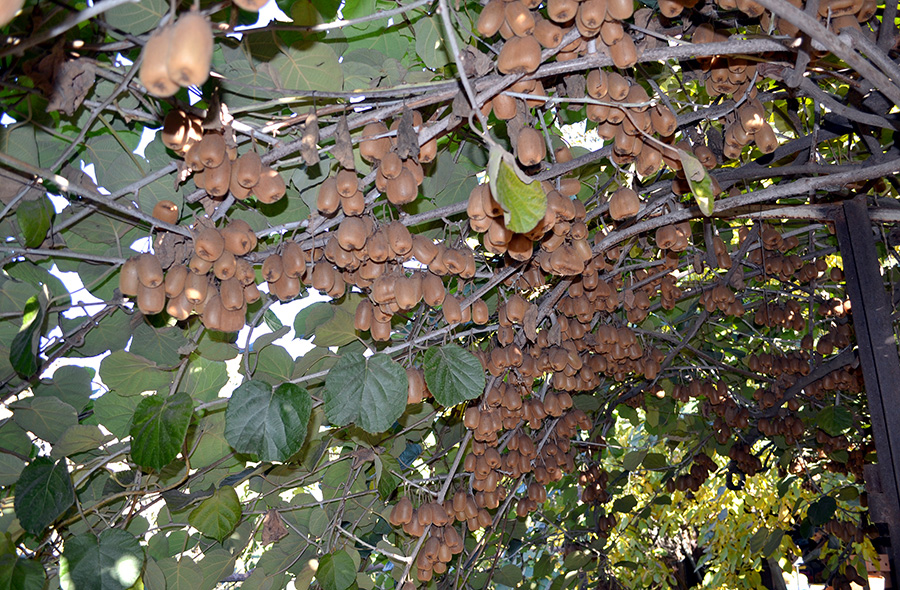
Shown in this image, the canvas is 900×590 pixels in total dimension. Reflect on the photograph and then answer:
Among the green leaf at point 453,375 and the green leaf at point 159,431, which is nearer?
the green leaf at point 159,431

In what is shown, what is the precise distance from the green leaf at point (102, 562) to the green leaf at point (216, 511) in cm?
27

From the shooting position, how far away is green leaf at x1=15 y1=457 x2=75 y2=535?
6.46 ft

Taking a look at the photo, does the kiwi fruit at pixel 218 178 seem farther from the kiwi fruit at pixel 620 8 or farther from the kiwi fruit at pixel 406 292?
the kiwi fruit at pixel 620 8

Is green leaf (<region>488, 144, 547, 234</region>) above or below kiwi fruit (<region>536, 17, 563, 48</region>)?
below

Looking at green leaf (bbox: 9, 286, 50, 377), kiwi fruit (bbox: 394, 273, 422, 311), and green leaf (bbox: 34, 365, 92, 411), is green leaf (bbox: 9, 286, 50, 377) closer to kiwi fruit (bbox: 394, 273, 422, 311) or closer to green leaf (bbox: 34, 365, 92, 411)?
green leaf (bbox: 34, 365, 92, 411)

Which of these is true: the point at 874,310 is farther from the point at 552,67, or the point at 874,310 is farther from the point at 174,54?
the point at 174,54

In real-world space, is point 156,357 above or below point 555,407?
above

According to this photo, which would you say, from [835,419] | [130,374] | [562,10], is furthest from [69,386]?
[835,419]

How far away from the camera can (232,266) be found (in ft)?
5.26

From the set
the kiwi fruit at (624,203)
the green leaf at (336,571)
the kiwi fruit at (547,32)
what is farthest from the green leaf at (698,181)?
the green leaf at (336,571)

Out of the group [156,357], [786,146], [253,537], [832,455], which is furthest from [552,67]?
[832,455]

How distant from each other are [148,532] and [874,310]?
2750 millimetres

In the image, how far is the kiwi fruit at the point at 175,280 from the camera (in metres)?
1.57

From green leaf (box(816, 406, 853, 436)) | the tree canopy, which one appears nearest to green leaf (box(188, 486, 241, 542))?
the tree canopy
